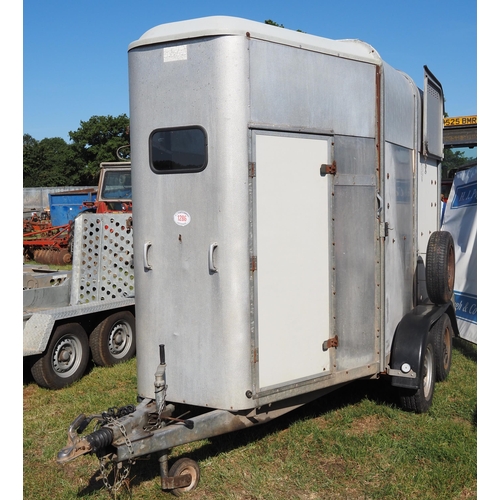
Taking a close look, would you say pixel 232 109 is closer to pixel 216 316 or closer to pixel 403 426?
pixel 216 316

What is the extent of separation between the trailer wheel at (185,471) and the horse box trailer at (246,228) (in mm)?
11

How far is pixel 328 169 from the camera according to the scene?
5.09m

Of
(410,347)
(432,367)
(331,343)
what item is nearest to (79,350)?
(331,343)

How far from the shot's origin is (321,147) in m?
5.05

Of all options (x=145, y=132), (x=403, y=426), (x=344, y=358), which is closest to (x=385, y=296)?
(x=344, y=358)

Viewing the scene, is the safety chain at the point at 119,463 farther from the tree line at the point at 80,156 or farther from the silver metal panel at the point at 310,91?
the tree line at the point at 80,156

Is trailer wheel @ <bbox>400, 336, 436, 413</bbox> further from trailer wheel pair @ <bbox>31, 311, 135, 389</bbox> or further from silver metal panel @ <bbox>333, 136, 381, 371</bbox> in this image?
trailer wheel pair @ <bbox>31, 311, 135, 389</bbox>

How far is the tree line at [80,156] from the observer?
6128 centimetres

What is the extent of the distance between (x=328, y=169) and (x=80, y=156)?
62.3 metres

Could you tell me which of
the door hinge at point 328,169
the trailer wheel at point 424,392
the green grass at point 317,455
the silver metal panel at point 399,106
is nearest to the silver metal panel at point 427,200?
the silver metal panel at point 399,106

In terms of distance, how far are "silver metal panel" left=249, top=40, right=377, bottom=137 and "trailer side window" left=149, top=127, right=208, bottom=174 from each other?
0.44 metres

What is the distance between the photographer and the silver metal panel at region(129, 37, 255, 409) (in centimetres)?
452

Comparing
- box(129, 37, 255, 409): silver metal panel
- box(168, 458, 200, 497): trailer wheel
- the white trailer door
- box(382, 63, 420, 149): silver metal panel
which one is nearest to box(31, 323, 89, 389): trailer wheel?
box(129, 37, 255, 409): silver metal panel

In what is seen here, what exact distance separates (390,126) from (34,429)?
433 cm
